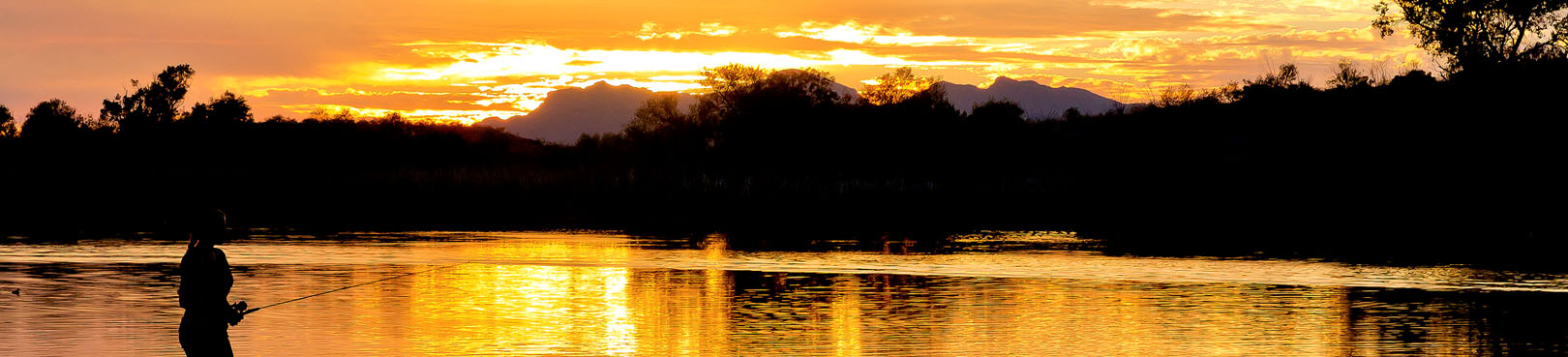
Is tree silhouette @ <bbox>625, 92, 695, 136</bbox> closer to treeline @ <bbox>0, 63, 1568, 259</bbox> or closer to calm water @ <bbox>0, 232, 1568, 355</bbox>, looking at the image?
treeline @ <bbox>0, 63, 1568, 259</bbox>

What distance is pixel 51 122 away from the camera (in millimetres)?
102125

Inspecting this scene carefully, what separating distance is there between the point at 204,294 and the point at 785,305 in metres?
9.69

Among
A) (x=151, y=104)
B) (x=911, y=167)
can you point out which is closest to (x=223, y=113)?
(x=151, y=104)

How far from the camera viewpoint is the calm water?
15.1 meters

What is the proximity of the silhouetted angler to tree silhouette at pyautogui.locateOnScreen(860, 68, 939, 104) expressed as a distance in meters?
89.2

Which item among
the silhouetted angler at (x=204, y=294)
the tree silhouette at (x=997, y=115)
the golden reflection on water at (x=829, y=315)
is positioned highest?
the tree silhouette at (x=997, y=115)

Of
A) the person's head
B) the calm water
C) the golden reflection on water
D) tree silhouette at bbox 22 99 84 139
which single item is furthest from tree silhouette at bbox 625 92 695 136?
the person's head

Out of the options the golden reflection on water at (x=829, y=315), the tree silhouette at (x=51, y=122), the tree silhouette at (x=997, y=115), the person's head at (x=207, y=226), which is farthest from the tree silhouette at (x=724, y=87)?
the person's head at (x=207, y=226)

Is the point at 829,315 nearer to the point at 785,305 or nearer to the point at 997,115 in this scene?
the point at 785,305

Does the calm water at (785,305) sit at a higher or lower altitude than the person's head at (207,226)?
lower

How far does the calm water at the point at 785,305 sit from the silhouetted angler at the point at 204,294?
10.7 feet

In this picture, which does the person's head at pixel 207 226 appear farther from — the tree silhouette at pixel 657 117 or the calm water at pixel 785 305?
the tree silhouette at pixel 657 117

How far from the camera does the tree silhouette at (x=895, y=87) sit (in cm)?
10156

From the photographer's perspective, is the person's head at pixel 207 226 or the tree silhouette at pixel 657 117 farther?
the tree silhouette at pixel 657 117
